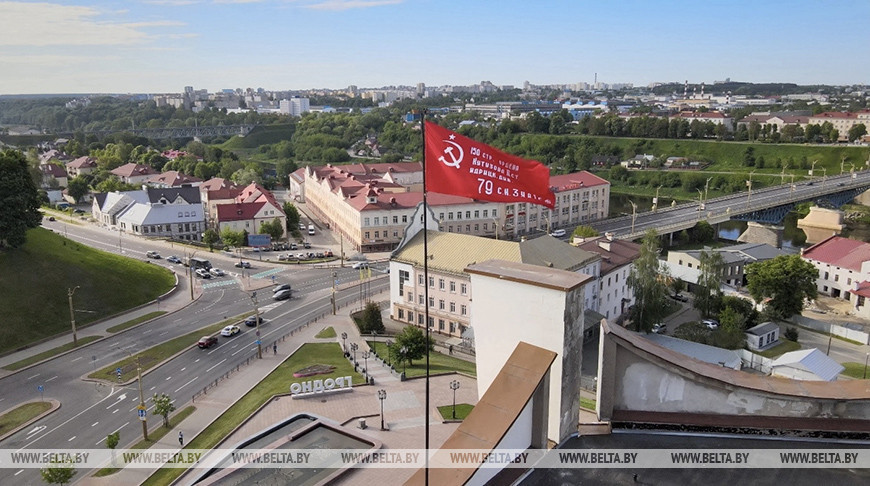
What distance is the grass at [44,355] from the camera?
3783 cm

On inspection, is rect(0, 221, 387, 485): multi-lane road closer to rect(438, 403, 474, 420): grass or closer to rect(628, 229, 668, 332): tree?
rect(438, 403, 474, 420): grass

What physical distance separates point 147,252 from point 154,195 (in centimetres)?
1615

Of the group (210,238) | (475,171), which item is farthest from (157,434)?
(210,238)

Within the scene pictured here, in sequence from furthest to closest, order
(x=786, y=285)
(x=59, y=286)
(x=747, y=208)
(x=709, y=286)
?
(x=747, y=208)
(x=786, y=285)
(x=709, y=286)
(x=59, y=286)

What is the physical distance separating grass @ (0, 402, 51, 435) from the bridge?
194 feet

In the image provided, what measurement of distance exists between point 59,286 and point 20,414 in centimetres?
1749

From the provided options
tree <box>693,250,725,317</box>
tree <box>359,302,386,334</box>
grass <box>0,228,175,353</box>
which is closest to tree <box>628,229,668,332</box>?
tree <box>693,250,725,317</box>

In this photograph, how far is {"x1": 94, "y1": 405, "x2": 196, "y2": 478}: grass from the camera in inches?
1030

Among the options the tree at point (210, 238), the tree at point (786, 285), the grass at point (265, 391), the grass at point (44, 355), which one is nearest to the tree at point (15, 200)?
the grass at point (44, 355)

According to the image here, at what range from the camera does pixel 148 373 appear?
37.0m

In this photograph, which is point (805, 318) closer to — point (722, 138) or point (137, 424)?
point (137, 424)

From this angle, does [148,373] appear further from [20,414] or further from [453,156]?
[453,156]

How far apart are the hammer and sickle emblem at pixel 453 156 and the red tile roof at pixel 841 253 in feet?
177

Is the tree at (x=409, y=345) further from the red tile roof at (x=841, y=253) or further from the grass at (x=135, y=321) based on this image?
the red tile roof at (x=841, y=253)
